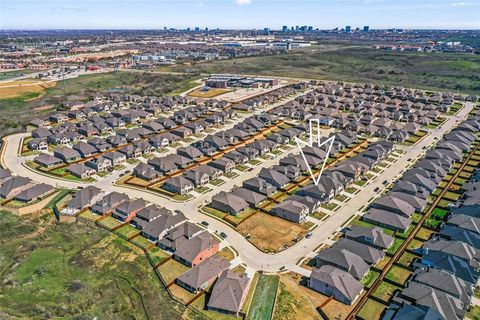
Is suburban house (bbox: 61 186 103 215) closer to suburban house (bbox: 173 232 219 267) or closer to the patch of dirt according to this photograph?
suburban house (bbox: 173 232 219 267)

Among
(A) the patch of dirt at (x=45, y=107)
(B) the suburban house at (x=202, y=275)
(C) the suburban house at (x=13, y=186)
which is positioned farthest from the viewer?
(A) the patch of dirt at (x=45, y=107)

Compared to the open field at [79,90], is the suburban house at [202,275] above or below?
below

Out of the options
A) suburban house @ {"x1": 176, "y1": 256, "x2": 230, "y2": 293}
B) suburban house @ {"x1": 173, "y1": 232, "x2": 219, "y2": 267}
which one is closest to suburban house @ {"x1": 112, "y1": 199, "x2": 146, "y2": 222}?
suburban house @ {"x1": 173, "y1": 232, "x2": 219, "y2": 267}

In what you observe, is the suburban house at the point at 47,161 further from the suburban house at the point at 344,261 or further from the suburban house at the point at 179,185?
the suburban house at the point at 344,261

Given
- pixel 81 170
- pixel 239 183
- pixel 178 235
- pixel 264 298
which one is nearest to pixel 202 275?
pixel 264 298

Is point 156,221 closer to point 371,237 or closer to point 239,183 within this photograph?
point 239,183

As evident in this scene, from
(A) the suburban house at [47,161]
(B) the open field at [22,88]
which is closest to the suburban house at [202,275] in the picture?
(A) the suburban house at [47,161]
